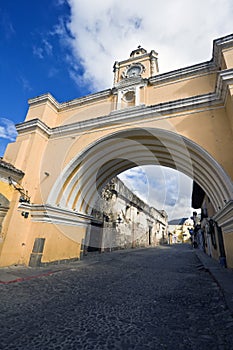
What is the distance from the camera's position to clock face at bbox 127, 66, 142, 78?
7.90 m

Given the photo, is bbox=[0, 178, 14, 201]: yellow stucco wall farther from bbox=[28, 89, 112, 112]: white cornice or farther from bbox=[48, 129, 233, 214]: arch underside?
bbox=[28, 89, 112, 112]: white cornice

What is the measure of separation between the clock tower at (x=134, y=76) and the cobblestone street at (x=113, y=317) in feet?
20.1

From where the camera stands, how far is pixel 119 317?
249 cm

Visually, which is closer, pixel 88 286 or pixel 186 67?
pixel 88 286

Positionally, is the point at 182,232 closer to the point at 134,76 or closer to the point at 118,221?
the point at 118,221

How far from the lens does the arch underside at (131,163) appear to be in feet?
17.4

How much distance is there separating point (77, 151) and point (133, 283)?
197 inches

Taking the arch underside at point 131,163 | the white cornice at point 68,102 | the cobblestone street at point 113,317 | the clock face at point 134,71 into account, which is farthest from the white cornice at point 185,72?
→ the cobblestone street at point 113,317

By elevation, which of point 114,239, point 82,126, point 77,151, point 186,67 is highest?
point 186,67

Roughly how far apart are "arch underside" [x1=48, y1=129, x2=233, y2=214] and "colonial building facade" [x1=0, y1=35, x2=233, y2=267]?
0.04 meters

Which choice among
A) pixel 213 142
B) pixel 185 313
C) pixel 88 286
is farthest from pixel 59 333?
pixel 213 142

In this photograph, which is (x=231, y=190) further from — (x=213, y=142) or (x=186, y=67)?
(x=186, y=67)

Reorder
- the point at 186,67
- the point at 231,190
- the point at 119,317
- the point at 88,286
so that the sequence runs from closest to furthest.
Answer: the point at 119,317, the point at 88,286, the point at 231,190, the point at 186,67

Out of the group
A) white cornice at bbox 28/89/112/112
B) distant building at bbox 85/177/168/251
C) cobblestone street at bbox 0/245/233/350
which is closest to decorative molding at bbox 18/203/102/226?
distant building at bbox 85/177/168/251
